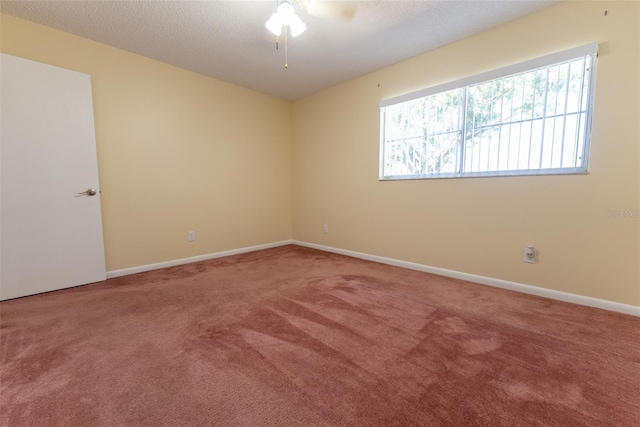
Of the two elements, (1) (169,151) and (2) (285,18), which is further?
(1) (169,151)

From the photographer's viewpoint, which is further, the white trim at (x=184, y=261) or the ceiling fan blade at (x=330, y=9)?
the white trim at (x=184, y=261)

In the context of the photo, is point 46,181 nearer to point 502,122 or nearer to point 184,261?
point 184,261

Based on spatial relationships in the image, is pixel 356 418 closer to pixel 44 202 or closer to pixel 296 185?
pixel 44 202

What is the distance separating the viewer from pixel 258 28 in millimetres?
2354

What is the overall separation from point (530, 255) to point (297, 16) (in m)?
2.78

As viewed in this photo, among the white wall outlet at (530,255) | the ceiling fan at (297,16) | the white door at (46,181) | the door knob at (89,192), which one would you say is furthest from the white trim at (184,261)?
the white wall outlet at (530,255)

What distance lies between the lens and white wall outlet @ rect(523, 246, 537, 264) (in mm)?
2270

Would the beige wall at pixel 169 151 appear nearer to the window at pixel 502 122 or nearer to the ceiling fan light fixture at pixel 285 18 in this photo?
the ceiling fan light fixture at pixel 285 18

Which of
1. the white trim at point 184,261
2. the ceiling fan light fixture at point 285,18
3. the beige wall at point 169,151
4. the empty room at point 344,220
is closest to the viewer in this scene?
the empty room at point 344,220

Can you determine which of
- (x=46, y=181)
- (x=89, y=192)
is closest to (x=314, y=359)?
(x=89, y=192)

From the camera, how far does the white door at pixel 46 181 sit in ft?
7.07

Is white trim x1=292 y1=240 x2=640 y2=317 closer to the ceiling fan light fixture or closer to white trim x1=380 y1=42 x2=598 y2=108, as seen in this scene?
white trim x1=380 y1=42 x2=598 y2=108

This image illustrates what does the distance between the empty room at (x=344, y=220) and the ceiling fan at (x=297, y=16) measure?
0.02 metres

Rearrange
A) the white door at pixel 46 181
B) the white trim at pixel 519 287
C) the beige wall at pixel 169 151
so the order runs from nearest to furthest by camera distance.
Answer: the white trim at pixel 519 287
the white door at pixel 46 181
the beige wall at pixel 169 151
